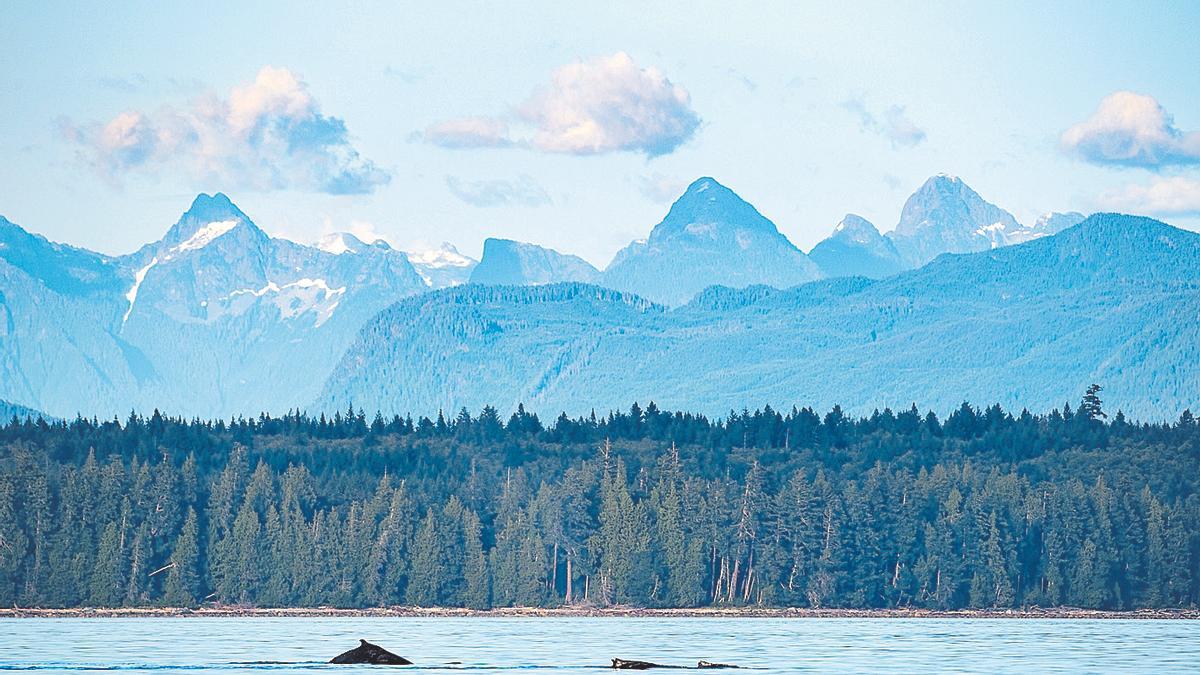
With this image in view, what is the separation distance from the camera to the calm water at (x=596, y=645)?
126750 mm

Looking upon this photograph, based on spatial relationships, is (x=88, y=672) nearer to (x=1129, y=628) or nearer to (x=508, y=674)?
(x=508, y=674)

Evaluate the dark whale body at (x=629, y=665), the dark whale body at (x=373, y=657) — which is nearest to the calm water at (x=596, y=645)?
the dark whale body at (x=629, y=665)

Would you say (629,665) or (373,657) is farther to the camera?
(373,657)

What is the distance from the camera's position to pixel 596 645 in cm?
15062

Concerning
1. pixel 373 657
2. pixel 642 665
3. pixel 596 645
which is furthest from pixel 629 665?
pixel 596 645

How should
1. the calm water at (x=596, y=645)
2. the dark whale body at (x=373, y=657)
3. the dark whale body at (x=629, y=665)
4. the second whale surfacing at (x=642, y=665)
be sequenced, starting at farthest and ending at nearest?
the calm water at (x=596, y=645) → the dark whale body at (x=373, y=657) → the second whale surfacing at (x=642, y=665) → the dark whale body at (x=629, y=665)

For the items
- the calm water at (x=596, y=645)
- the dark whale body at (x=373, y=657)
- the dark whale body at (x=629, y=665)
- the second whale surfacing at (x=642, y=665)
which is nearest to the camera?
the dark whale body at (x=629, y=665)

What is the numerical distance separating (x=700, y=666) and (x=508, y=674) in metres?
10.9

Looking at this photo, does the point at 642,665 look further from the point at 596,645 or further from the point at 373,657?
the point at 596,645

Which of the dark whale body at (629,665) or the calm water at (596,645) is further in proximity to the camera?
the calm water at (596,645)

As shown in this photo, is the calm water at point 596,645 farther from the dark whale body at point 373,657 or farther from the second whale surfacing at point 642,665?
the dark whale body at point 373,657

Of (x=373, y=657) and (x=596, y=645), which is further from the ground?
(x=596, y=645)

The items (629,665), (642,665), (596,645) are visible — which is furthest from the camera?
(596,645)

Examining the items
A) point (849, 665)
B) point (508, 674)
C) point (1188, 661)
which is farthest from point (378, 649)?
point (1188, 661)
